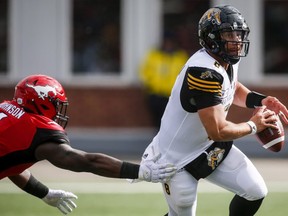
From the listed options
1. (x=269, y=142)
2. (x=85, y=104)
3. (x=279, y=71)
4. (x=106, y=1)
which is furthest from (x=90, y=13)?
(x=269, y=142)

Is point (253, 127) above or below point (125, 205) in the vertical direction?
above

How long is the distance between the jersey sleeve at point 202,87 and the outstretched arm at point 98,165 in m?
0.48

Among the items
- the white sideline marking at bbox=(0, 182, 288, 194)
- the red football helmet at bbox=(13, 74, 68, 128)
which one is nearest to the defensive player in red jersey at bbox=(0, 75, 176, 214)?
the red football helmet at bbox=(13, 74, 68, 128)

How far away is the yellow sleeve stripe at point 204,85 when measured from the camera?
532cm

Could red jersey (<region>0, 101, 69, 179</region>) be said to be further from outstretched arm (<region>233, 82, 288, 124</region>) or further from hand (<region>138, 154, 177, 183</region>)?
outstretched arm (<region>233, 82, 288, 124</region>)

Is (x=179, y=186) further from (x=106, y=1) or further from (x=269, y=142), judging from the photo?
(x=106, y=1)

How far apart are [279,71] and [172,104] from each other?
7.77 metres

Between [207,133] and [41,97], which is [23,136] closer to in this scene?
[41,97]

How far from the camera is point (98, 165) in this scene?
5.18 meters

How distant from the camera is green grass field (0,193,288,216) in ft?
25.0

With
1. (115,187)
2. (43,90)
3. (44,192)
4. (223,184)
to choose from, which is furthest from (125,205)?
(43,90)

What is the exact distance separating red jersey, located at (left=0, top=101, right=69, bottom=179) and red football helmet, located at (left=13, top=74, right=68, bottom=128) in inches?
2.5

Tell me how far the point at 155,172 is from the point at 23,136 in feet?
2.70

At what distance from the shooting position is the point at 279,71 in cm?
1316
